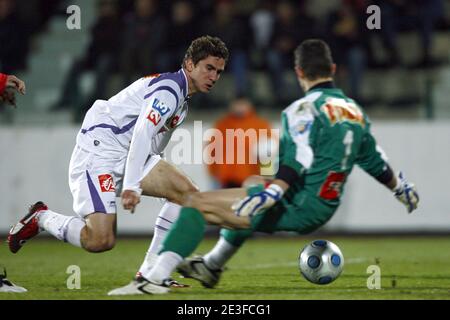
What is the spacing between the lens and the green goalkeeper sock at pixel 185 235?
7.25 meters

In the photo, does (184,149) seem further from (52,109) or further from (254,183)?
(254,183)

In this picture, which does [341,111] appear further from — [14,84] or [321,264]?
[14,84]

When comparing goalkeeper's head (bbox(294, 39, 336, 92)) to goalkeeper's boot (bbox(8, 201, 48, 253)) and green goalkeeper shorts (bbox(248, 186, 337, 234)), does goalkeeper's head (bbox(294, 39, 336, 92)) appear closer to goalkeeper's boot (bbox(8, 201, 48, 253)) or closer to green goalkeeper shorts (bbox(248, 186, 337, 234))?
green goalkeeper shorts (bbox(248, 186, 337, 234))

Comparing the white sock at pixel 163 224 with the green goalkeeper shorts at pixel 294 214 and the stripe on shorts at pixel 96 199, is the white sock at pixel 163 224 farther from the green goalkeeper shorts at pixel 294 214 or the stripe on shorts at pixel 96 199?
the green goalkeeper shorts at pixel 294 214

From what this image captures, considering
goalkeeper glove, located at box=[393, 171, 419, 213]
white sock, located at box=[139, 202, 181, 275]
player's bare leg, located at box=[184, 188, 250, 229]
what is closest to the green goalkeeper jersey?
player's bare leg, located at box=[184, 188, 250, 229]

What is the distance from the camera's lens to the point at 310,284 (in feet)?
27.9

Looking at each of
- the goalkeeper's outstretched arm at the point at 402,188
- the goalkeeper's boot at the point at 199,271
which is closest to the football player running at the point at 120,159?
the goalkeeper's boot at the point at 199,271

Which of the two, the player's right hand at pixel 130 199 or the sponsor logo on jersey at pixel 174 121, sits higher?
the sponsor logo on jersey at pixel 174 121

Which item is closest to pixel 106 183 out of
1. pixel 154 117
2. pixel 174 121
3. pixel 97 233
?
pixel 97 233

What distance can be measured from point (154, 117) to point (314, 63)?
4.32 feet

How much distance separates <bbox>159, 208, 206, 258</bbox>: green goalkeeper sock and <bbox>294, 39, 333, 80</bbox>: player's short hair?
144 centimetres

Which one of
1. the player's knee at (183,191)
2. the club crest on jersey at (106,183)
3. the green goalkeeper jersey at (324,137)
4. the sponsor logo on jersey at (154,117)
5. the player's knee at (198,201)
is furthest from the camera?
the club crest on jersey at (106,183)

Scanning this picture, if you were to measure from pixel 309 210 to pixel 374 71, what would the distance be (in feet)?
29.9

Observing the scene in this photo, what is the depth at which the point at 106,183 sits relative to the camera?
845 cm
